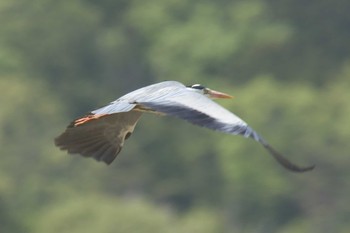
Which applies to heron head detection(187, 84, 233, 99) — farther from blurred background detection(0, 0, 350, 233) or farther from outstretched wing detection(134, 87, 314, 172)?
blurred background detection(0, 0, 350, 233)

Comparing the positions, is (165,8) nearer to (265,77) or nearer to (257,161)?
(265,77)

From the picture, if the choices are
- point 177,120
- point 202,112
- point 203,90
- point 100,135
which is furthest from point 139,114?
point 177,120

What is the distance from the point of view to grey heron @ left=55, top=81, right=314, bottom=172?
8578mm

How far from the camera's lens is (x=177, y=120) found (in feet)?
112

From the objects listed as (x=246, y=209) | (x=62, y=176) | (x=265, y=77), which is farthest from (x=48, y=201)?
(x=265, y=77)

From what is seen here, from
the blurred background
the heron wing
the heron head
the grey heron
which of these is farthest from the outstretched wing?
the blurred background

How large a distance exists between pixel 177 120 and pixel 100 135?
23.8 metres

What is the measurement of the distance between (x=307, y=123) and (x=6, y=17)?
8.88 m

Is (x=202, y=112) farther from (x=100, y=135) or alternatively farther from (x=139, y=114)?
(x=100, y=135)

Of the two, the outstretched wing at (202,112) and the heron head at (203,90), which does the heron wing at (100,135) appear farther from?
the outstretched wing at (202,112)

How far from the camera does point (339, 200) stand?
3039 centimetres

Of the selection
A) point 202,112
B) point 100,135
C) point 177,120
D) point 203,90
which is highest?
point 177,120

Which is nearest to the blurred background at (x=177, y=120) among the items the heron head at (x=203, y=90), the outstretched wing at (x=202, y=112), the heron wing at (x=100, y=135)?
the heron head at (x=203, y=90)

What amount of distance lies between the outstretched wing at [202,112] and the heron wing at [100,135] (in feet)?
2.71
